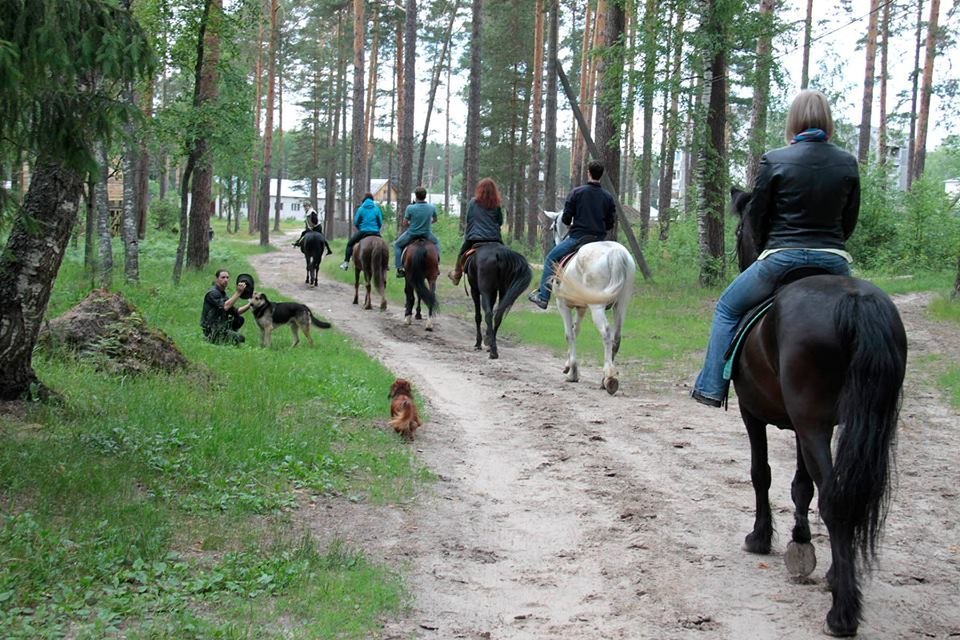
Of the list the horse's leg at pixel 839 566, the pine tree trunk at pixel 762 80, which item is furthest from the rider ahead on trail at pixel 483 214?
the horse's leg at pixel 839 566

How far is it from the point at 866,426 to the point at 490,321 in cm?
1052

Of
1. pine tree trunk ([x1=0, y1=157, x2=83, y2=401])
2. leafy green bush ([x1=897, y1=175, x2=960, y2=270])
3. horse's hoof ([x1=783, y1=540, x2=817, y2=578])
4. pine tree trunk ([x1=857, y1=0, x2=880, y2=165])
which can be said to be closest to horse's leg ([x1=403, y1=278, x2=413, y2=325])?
pine tree trunk ([x1=0, y1=157, x2=83, y2=401])

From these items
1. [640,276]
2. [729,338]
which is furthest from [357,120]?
[729,338]

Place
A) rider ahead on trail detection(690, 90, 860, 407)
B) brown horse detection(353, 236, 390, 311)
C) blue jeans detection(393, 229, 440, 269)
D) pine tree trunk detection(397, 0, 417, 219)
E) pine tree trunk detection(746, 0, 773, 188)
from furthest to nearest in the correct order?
pine tree trunk detection(397, 0, 417, 219) < pine tree trunk detection(746, 0, 773, 188) < brown horse detection(353, 236, 390, 311) < blue jeans detection(393, 229, 440, 269) < rider ahead on trail detection(690, 90, 860, 407)

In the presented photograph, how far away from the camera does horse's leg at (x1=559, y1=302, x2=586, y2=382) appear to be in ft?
41.8

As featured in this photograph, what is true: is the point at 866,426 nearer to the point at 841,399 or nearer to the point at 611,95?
the point at 841,399

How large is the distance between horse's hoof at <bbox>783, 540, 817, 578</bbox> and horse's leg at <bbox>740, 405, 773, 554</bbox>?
0.47 metres

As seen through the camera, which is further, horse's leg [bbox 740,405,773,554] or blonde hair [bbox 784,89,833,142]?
horse's leg [bbox 740,405,773,554]

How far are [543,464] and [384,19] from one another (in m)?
41.7

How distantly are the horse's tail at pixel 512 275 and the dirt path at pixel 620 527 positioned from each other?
3396mm

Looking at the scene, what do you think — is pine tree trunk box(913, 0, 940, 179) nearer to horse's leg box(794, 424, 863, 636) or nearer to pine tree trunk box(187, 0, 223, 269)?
pine tree trunk box(187, 0, 223, 269)

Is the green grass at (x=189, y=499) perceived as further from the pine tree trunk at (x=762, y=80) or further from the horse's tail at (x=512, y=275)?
the pine tree trunk at (x=762, y=80)

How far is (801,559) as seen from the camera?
551cm

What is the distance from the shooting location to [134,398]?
8.53 meters
